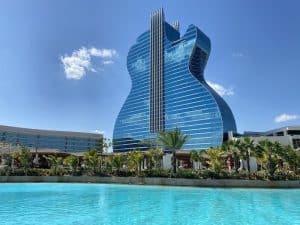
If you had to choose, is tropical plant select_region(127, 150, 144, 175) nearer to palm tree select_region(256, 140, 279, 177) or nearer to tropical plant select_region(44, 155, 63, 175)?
tropical plant select_region(44, 155, 63, 175)

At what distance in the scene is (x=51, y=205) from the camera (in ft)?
72.3

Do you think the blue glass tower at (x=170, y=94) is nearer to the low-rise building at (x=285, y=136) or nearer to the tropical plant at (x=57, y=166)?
the low-rise building at (x=285, y=136)

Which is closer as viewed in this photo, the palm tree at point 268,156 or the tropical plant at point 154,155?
the palm tree at point 268,156

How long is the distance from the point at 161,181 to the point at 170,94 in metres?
80.2

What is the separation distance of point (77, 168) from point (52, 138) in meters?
89.9

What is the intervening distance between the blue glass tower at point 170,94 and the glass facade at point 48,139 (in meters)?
17.3

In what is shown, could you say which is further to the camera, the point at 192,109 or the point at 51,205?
the point at 192,109

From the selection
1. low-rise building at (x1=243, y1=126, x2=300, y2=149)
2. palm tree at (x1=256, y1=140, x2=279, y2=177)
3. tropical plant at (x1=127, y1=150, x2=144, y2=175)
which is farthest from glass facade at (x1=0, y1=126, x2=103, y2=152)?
palm tree at (x1=256, y1=140, x2=279, y2=177)

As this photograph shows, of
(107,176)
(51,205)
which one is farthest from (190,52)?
(51,205)

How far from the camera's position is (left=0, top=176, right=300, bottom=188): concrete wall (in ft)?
117

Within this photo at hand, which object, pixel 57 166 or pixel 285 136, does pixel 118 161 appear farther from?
pixel 285 136

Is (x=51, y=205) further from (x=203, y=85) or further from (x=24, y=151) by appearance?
(x=203, y=85)

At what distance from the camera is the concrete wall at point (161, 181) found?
117 ft

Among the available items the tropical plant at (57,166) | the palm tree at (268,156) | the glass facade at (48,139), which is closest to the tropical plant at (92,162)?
the tropical plant at (57,166)
